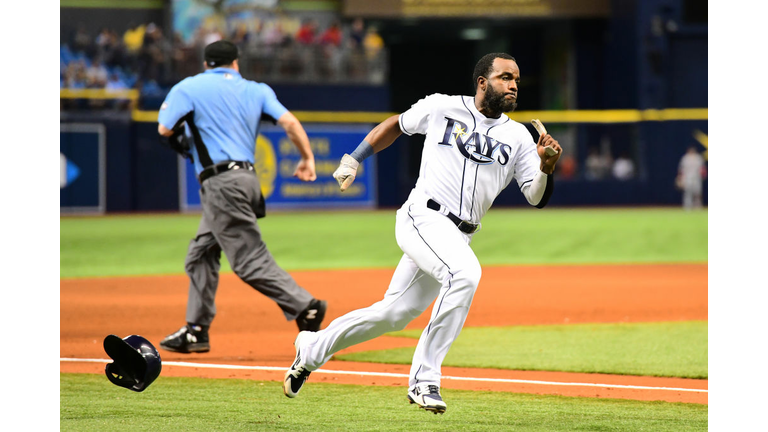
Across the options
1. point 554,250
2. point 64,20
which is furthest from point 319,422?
point 64,20

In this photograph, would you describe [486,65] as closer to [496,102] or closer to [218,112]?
[496,102]

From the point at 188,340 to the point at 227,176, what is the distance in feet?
3.89

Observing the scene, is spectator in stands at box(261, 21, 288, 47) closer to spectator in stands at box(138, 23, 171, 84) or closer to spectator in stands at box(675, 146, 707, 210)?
spectator in stands at box(138, 23, 171, 84)

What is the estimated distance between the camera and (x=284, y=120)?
20.7 feet

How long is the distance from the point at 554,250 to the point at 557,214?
9606mm

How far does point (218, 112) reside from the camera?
20.7ft

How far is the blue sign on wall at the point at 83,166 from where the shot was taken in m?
23.8

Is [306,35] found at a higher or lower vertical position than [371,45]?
higher

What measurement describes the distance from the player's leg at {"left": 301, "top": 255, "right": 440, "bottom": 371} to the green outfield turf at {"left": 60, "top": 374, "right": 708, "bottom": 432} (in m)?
0.33

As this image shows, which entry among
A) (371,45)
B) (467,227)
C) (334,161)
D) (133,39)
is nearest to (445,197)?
(467,227)

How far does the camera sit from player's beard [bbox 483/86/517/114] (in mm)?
4641

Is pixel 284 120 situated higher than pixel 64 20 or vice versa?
pixel 64 20

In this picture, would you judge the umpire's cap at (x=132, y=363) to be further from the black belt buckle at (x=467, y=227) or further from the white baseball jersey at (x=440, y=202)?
the black belt buckle at (x=467, y=227)
